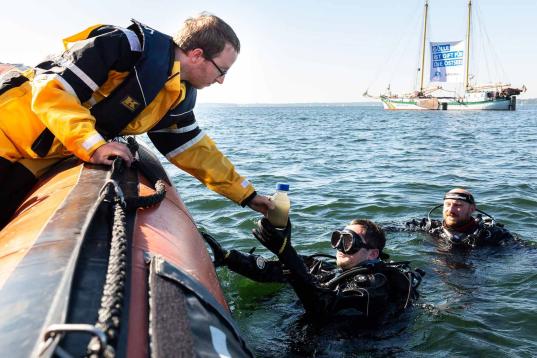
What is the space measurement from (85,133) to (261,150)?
1391cm

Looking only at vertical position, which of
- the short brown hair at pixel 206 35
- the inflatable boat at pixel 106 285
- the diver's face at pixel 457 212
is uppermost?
the short brown hair at pixel 206 35

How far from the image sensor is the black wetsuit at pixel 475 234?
18.5 feet

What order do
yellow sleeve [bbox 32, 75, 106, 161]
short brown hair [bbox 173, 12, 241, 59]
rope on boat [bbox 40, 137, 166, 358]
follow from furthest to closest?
short brown hair [bbox 173, 12, 241, 59] < yellow sleeve [bbox 32, 75, 106, 161] < rope on boat [bbox 40, 137, 166, 358]

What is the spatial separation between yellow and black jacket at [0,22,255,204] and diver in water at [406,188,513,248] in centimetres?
386

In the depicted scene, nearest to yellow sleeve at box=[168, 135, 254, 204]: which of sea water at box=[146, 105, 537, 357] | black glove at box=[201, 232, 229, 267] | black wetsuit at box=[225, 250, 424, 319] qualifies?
black glove at box=[201, 232, 229, 267]

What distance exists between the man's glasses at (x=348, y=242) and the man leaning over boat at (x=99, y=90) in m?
1.54

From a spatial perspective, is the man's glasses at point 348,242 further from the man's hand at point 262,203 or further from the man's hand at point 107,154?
the man's hand at point 107,154

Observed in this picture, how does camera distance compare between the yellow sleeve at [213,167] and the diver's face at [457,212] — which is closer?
the yellow sleeve at [213,167]

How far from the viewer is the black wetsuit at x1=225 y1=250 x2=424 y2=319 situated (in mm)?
3477

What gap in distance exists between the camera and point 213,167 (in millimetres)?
3531

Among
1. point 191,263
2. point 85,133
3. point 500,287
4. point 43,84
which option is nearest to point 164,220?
point 191,263

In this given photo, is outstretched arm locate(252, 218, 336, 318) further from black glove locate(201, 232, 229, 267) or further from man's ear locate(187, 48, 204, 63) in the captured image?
man's ear locate(187, 48, 204, 63)

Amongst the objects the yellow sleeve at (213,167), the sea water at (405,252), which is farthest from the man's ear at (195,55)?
the sea water at (405,252)

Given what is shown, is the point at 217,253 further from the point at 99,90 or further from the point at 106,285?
the point at 106,285
